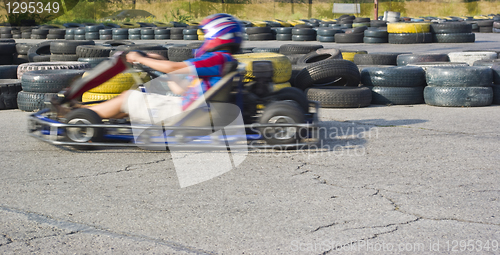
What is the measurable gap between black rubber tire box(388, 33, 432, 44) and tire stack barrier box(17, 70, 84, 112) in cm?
1094

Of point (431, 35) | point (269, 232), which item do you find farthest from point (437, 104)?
point (431, 35)

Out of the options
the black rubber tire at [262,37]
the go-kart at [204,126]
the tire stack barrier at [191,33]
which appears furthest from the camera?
the tire stack barrier at [191,33]

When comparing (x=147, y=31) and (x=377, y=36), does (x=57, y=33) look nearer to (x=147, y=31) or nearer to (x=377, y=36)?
(x=147, y=31)

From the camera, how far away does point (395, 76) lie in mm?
5969

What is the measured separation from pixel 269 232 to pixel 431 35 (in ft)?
43.5

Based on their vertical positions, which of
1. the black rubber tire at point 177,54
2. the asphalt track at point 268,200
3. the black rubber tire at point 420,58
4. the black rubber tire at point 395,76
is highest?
the black rubber tire at point 177,54

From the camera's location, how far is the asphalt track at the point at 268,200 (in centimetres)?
217

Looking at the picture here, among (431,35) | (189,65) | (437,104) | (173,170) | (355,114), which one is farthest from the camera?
(431,35)

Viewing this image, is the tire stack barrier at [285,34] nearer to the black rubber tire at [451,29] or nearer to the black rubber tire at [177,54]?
the black rubber tire at [451,29]

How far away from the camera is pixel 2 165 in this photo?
3.42 metres

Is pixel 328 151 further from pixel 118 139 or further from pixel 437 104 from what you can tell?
pixel 437 104

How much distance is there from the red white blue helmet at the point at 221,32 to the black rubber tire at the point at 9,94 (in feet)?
10.9

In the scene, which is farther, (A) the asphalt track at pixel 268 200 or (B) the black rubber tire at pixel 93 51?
(B) the black rubber tire at pixel 93 51

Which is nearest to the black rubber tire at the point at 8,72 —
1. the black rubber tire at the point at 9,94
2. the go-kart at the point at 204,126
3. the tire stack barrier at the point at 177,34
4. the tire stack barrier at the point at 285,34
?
the black rubber tire at the point at 9,94
